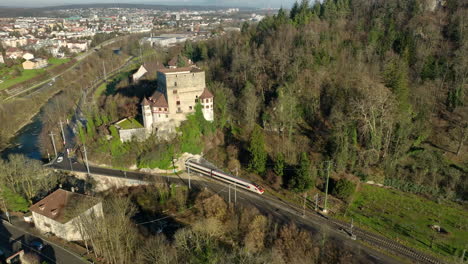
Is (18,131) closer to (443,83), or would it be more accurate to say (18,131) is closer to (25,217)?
(25,217)

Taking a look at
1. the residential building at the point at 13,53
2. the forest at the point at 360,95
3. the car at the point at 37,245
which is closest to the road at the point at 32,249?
the car at the point at 37,245

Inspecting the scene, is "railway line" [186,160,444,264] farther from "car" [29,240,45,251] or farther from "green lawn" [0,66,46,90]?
"green lawn" [0,66,46,90]

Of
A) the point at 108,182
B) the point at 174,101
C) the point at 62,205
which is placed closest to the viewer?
the point at 62,205

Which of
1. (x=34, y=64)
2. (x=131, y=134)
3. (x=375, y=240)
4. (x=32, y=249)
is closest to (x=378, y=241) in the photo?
(x=375, y=240)

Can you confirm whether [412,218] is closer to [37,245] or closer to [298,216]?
[298,216]

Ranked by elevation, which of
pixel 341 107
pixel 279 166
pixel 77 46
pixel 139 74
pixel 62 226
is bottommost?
pixel 62 226

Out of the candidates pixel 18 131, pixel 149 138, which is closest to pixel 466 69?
pixel 149 138

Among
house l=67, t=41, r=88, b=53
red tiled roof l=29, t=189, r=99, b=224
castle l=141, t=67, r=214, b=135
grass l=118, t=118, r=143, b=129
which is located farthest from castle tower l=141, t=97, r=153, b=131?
house l=67, t=41, r=88, b=53

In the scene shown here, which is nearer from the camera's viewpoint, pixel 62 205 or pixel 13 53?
pixel 62 205
